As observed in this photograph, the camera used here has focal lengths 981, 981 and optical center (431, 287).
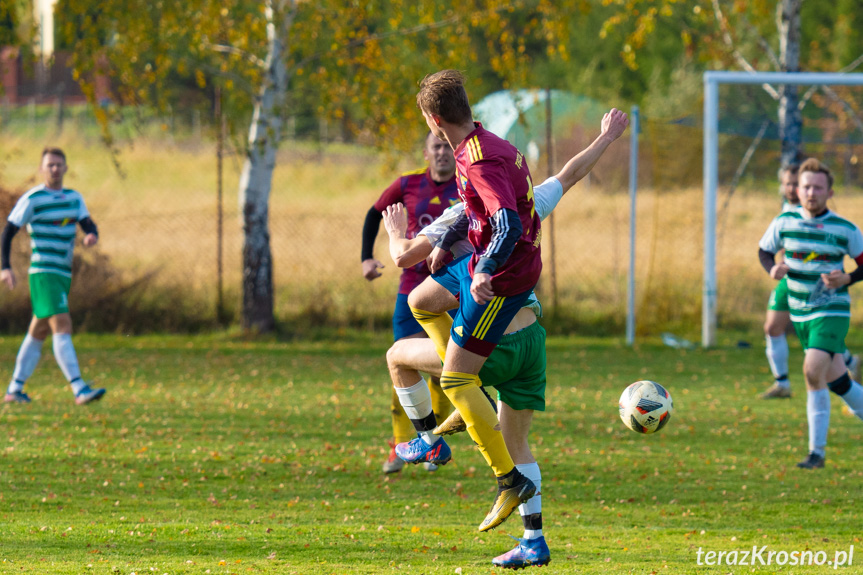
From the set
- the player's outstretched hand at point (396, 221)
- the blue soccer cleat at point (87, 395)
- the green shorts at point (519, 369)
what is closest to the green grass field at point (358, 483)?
the blue soccer cleat at point (87, 395)

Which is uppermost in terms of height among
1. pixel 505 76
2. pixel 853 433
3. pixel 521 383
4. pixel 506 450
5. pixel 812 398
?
pixel 505 76

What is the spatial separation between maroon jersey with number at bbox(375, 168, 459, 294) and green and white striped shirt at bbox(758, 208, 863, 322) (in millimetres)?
2425

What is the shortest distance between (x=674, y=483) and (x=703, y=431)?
1.72m

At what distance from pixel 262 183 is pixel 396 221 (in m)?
8.07

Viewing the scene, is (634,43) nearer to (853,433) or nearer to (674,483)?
(853,433)

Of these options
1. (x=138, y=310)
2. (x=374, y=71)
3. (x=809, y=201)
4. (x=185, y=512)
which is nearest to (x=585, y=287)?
(x=374, y=71)

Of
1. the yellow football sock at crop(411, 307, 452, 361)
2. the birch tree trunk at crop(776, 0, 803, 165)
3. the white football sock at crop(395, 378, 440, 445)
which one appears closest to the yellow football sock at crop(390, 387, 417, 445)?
the white football sock at crop(395, 378, 440, 445)

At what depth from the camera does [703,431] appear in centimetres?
762

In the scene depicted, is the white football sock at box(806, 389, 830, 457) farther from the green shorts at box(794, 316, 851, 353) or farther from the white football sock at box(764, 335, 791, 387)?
the white football sock at box(764, 335, 791, 387)

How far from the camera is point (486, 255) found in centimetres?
377

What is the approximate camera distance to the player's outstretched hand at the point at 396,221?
4562mm

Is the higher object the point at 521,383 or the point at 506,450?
the point at 521,383

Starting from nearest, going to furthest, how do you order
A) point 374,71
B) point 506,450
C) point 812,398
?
point 506,450
point 812,398
point 374,71

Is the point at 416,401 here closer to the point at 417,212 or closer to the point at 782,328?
the point at 417,212
